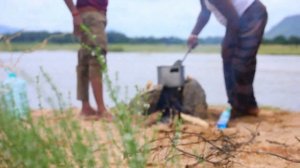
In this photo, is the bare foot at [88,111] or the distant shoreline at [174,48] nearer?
the distant shoreline at [174,48]

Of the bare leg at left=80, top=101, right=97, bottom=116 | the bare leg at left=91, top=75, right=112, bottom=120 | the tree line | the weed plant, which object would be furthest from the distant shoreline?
the weed plant

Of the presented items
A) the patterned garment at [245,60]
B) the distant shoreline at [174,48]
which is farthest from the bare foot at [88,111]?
the patterned garment at [245,60]

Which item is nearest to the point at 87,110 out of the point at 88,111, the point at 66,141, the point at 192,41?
the point at 88,111

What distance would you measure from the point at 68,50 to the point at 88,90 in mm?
344

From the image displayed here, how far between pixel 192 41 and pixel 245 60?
309mm

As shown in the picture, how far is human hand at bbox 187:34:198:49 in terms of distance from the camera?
361 centimetres

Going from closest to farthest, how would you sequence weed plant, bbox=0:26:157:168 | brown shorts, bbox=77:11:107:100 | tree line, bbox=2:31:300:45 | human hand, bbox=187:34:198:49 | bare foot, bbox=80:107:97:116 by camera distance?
weed plant, bbox=0:26:157:168 < tree line, bbox=2:31:300:45 < brown shorts, bbox=77:11:107:100 < human hand, bbox=187:34:198:49 < bare foot, bbox=80:107:97:116

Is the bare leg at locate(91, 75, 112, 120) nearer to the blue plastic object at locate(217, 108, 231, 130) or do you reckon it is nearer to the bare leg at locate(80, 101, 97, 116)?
the bare leg at locate(80, 101, 97, 116)

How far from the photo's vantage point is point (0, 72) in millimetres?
3234

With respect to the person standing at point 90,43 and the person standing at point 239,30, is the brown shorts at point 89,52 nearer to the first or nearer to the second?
the person standing at point 90,43

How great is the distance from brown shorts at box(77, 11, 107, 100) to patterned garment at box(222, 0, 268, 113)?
2.25ft

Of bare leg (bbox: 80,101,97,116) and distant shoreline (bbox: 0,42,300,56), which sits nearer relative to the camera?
distant shoreline (bbox: 0,42,300,56)

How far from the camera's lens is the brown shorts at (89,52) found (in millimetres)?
3496

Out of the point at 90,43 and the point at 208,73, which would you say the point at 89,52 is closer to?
the point at 90,43
